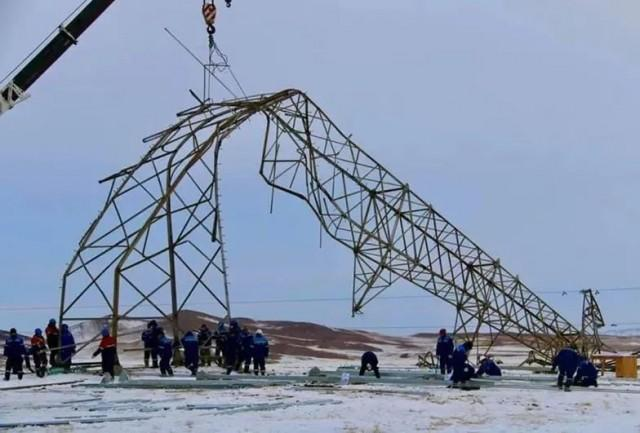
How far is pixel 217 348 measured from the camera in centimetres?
3347

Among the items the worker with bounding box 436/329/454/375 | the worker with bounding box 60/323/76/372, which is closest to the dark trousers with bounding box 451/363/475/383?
the worker with bounding box 436/329/454/375

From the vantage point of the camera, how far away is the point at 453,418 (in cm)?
1805

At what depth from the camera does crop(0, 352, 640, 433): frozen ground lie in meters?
16.8

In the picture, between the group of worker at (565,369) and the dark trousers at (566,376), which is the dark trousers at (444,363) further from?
the dark trousers at (566,376)

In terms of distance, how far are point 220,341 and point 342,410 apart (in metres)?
14.3

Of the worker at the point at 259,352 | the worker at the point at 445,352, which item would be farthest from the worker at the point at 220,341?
the worker at the point at 445,352

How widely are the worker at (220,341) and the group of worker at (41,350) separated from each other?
453 centimetres

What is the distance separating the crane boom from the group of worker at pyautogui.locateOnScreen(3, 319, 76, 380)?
9.36m

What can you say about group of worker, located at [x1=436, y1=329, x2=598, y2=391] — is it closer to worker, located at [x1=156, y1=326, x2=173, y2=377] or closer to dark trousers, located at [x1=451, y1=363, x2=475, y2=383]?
dark trousers, located at [x1=451, y1=363, x2=475, y2=383]

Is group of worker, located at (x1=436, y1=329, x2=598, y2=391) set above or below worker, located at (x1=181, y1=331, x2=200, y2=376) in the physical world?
below

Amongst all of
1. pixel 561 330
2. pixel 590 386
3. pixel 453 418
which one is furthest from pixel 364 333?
pixel 453 418

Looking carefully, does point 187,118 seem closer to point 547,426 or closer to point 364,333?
point 547,426

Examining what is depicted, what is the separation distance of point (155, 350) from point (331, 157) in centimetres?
854

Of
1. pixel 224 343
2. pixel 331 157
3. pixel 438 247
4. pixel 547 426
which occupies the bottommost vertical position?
pixel 547 426
